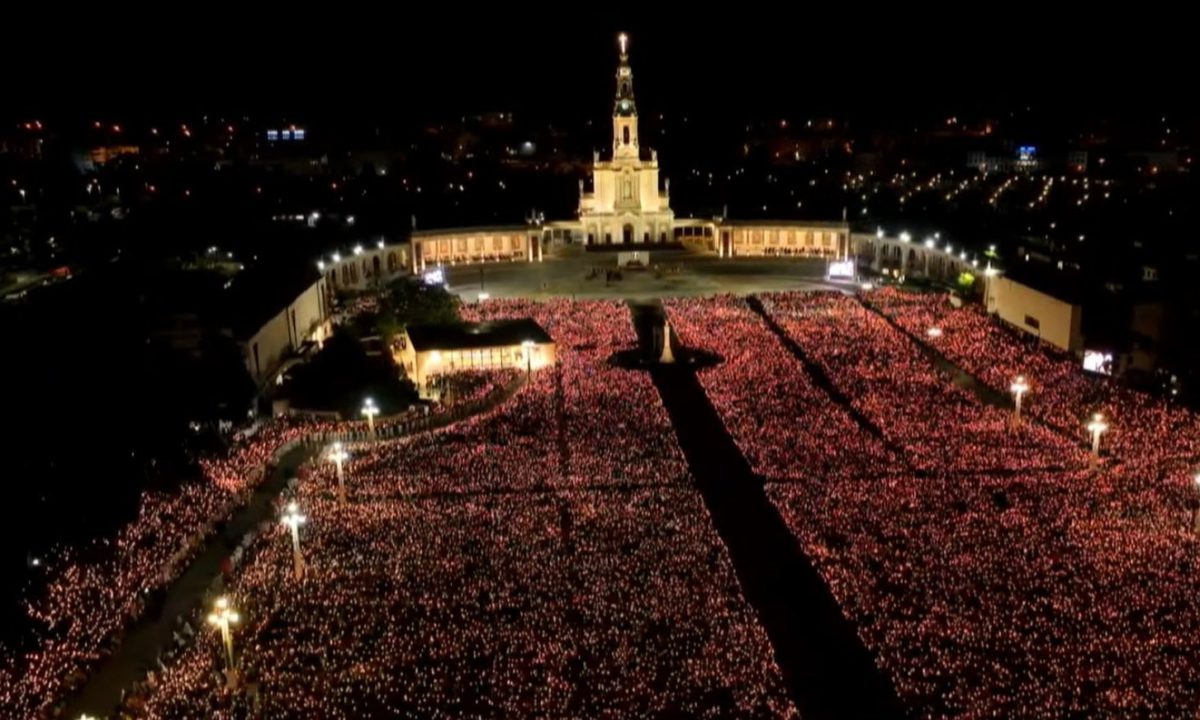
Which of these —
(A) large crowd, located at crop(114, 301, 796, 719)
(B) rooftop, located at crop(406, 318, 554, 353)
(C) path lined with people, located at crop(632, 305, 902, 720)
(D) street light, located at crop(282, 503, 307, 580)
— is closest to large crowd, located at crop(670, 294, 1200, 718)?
(C) path lined with people, located at crop(632, 305, 902, 720)

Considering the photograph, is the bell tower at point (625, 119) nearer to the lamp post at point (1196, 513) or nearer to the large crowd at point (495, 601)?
the large crowd at point (495, 601)

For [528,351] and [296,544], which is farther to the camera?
[528,351]

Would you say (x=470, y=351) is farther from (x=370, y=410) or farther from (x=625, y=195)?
(x=625, y=195)

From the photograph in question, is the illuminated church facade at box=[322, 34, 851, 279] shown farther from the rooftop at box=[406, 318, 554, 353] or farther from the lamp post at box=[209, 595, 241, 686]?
the lamp post at box=[209, 595, 241, 686]

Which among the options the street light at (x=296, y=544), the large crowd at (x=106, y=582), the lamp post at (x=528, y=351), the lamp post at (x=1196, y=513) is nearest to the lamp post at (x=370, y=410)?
the large crowd at (x=106, y=582)

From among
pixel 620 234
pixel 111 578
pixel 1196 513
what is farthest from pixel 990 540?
pixel 620 234

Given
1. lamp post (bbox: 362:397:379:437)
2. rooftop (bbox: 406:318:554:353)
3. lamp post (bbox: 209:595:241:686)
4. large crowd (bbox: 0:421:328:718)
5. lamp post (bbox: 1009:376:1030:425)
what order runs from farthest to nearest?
1. rooftop (bbox: 406:318:554:353)
2. lamp post (bbox: 362:397:379:437)
3. lamp post (bbox: 1009:376:1030:425)
4. lamp post (bbox: 209:595:241:686)
5. large crowd (bbox: 0:421:328:718)
